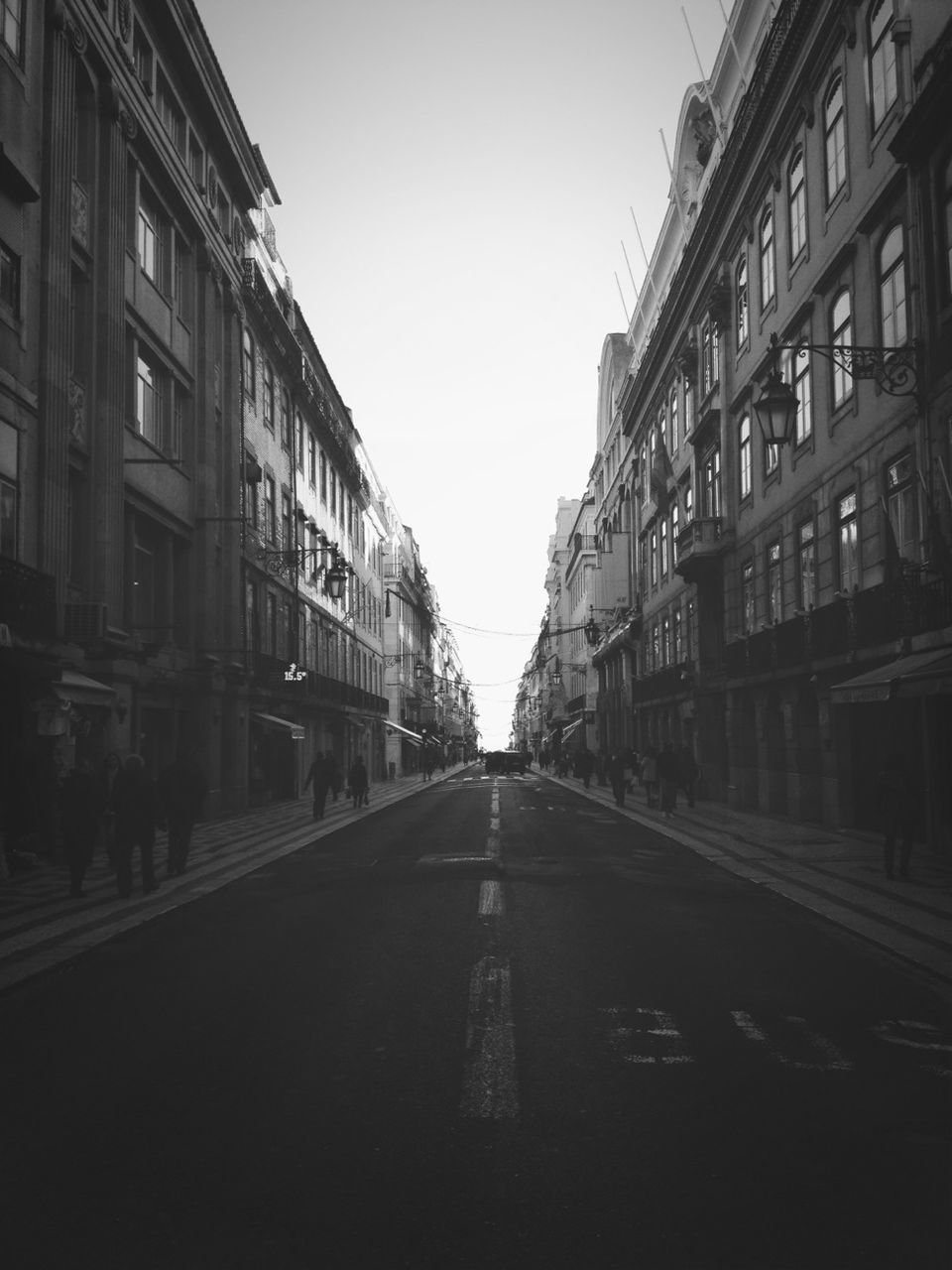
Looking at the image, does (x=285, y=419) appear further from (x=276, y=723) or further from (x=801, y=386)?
(x=801, y=386)

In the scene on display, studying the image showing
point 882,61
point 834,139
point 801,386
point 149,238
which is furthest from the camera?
point 149,238

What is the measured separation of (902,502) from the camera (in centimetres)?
2055

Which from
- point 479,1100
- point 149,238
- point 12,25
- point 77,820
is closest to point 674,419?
point 149,238

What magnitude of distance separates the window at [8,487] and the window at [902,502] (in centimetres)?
1471

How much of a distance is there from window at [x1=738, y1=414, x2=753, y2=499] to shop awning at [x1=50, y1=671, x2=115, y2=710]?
65.2ft

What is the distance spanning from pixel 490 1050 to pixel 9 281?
656 inches

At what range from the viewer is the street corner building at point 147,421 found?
1939cm

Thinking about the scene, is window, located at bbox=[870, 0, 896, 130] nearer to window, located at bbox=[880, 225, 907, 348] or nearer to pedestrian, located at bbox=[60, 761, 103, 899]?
window, located at bbox=[880, 225, 907, 348]

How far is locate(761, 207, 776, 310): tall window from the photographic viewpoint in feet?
97.7

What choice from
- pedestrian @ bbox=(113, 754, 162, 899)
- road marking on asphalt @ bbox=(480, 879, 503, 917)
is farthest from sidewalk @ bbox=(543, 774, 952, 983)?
pedestrian @ bbox=(113, 754, 162, 899)

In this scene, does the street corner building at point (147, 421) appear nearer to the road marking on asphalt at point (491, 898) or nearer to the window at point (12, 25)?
the window at point (12, 25)

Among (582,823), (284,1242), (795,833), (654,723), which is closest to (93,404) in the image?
(582,823)

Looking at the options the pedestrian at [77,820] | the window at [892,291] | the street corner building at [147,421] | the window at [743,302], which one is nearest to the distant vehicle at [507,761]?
the street corner building at [147,421]

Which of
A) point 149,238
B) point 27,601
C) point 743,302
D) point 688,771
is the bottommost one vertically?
point 688,771
